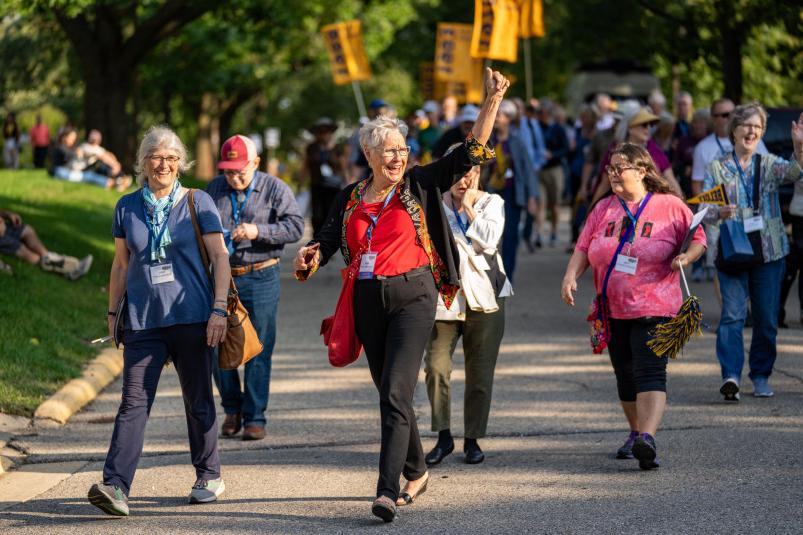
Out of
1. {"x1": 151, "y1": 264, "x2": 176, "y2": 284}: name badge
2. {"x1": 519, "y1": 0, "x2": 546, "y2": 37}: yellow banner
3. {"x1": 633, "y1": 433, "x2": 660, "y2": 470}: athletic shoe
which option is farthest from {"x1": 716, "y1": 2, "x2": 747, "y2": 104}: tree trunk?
{"x1": 151, "y1": 264, "x2": 176, "y2": 284}: name badge

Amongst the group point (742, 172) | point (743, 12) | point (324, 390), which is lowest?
point (324, 390)

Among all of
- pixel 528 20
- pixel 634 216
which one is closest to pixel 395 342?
pixel 634 216

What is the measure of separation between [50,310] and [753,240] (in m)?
6.24

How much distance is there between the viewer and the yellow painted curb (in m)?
9.22

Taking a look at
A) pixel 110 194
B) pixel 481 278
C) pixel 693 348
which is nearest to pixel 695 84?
pixel 110 194

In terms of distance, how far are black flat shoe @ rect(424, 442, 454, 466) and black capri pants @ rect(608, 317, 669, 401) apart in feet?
3.14

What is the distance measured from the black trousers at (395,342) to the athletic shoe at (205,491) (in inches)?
37.2

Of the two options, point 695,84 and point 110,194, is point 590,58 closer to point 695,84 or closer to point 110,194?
point 695,84

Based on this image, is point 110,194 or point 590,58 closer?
point 110,194

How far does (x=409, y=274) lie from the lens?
21.3 ft

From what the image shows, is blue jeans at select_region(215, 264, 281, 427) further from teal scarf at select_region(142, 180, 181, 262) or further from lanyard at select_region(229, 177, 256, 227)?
teal scarf at select_region(142, 180, 181, 262)

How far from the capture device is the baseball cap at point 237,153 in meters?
8.31

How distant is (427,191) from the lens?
657cm

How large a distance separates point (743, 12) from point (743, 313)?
36.5ft
